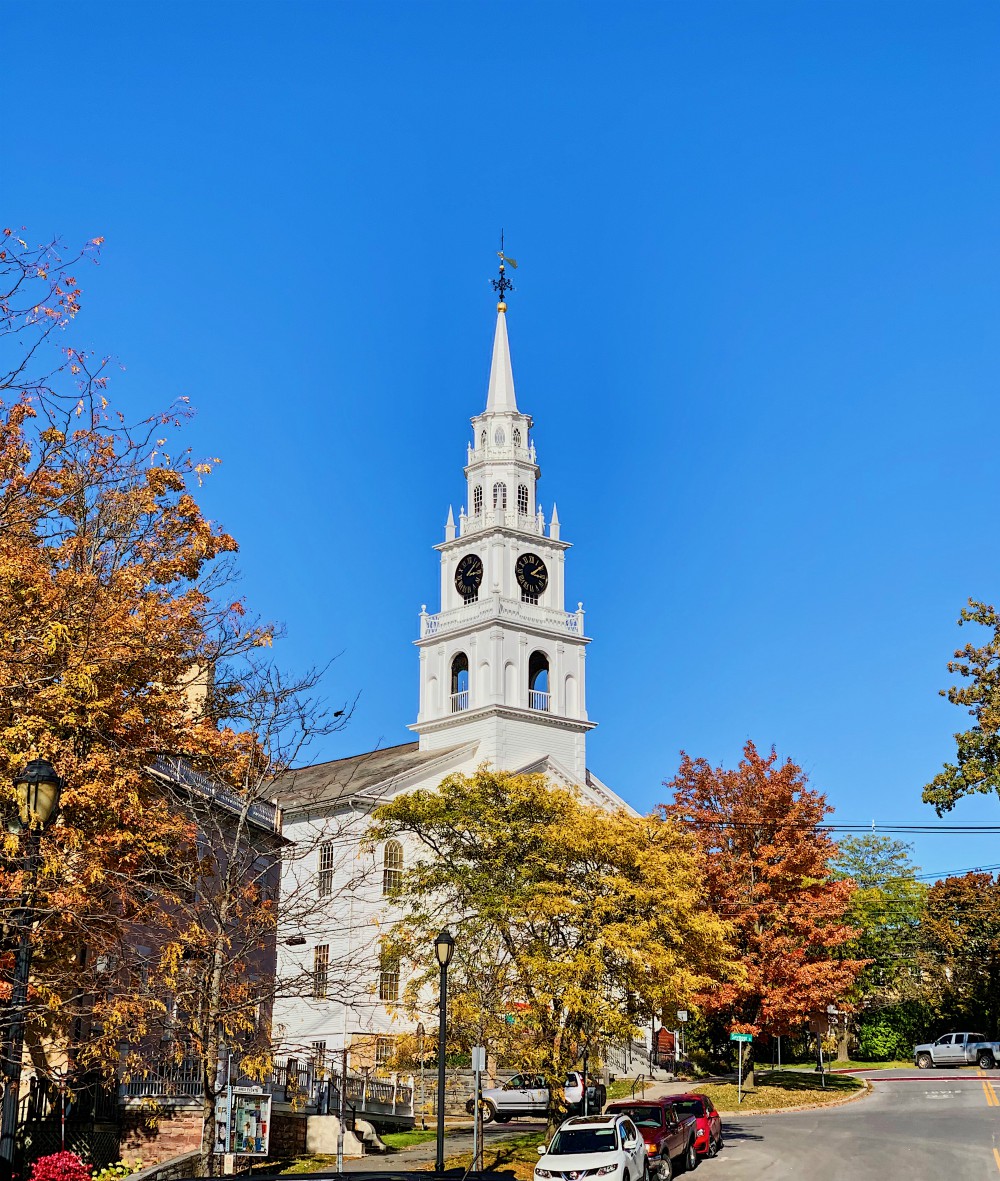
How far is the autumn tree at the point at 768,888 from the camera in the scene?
45.9 metres

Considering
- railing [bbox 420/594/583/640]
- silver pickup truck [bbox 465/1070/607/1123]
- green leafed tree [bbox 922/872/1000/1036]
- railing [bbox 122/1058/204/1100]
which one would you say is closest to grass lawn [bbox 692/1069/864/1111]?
silver pickup truck [bbox 465/1070/607/1123]

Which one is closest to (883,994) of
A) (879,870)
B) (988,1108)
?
(879,870)

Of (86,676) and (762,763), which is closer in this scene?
(86,676)

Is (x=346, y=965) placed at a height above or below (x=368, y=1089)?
above

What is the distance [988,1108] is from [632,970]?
13.0 m

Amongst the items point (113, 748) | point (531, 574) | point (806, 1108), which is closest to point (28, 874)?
point (113, 748)

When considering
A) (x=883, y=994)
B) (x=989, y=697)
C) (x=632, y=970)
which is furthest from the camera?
(x=883, y=994)

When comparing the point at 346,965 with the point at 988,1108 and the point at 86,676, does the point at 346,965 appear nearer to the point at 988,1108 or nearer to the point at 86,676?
the point at 86,676

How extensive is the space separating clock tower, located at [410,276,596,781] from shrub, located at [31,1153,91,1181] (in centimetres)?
4414

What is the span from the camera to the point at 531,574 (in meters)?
70.5

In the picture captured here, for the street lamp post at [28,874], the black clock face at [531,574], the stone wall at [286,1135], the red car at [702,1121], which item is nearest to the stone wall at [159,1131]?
the stone wall at [286,1135]

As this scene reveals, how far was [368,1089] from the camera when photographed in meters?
41.5

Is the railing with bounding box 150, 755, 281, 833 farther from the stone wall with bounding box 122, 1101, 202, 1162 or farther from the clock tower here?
the clock tower

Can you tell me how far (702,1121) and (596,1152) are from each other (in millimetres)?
7207
